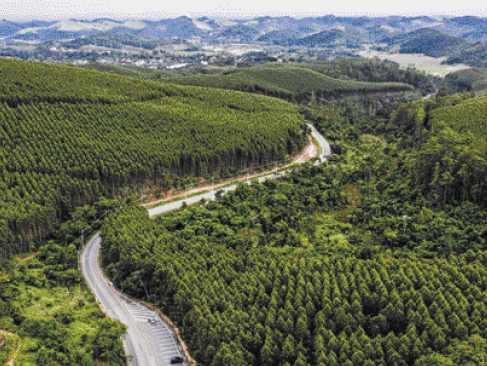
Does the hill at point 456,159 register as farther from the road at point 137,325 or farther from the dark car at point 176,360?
the dark car at point 176,360

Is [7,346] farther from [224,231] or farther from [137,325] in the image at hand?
[224,231]

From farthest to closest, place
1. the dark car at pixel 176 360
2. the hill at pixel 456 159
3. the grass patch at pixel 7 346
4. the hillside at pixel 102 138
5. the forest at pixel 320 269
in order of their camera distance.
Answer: the hill at pixel 456 159 < the hillside at pixel 102 138 < the dark car at pixel 176 360 < the forest at pixel 320 269 < the grass patch at pixel 7 346

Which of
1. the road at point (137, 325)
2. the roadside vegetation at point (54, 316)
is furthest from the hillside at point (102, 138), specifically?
the road at point (137, 325)

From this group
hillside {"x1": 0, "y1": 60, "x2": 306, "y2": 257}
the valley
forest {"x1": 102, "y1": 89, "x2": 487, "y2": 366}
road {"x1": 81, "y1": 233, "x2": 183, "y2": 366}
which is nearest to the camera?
forest {"x1": 102, "y1": 89, "x2": 487, "y2": 366}

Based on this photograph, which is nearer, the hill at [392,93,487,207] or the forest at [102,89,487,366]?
the forest at [102,89,487,366]

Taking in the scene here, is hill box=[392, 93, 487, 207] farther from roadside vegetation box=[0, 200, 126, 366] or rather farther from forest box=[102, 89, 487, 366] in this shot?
A: roadside vegetation box=[0, 200, 126, 366]

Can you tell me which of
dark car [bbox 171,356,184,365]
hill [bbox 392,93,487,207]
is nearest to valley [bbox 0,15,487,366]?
hill [bbox 392,93,487,207]
